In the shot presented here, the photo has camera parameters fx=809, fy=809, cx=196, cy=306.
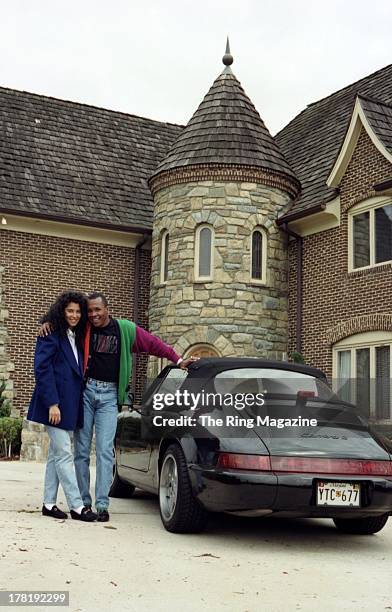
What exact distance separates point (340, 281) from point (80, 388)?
9642 mm

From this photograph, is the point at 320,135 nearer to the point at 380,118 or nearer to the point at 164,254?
the point at 380,118

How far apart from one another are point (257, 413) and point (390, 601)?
1.91 m

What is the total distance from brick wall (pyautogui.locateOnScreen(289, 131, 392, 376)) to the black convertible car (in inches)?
319

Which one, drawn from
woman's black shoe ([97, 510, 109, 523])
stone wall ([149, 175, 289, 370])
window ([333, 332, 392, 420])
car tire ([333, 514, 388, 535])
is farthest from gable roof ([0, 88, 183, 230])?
car tire ([333, 514, 388, 535])

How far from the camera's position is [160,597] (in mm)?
4082

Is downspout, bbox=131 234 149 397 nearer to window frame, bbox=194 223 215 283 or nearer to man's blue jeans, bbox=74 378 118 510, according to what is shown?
window frame, bbox=194 223 215 283

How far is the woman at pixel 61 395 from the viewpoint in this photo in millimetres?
6266

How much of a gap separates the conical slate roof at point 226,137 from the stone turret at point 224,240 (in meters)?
0.02

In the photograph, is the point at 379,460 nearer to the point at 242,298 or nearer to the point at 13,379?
the point at 242,298

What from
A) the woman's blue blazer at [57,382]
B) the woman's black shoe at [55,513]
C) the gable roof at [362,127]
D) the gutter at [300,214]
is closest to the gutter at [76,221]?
the gutter at [300,214]

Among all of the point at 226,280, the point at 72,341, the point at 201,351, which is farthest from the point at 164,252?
the point at 72,341

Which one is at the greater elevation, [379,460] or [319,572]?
[379,460]

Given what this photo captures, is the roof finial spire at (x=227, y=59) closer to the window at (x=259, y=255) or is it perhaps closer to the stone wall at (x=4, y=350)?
the window at (x=259, y=255)

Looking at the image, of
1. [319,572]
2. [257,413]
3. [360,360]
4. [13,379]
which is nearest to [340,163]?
[360,360]
